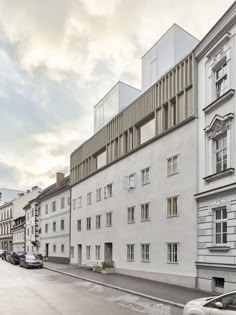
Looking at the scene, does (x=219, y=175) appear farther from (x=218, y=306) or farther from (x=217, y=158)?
(x=218, y=306)

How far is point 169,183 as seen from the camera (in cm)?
2394

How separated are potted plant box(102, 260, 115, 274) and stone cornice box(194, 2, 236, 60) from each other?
1727cm

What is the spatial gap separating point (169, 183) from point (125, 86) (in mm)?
14160

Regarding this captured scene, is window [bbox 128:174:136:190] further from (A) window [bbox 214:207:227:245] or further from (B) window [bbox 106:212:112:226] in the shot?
(A) window [bbox 214:207:227:245]

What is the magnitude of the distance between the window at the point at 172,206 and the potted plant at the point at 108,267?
30.8 ft

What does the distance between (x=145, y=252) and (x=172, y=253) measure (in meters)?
3.69

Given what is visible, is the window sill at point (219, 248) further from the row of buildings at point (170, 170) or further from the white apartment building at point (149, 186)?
the white apartment building at point (149, 186)

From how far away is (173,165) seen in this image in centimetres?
2377

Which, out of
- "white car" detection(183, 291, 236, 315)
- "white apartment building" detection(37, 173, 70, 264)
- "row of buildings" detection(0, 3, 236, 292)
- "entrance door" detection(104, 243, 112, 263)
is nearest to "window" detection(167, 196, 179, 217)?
"row of buildings" detection(0, 3, 236, 292)

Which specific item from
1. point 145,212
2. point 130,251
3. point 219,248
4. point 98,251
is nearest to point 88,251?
point 98,251

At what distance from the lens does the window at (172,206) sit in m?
23.2

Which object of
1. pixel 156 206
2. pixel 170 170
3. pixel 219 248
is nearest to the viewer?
pixel 219 248

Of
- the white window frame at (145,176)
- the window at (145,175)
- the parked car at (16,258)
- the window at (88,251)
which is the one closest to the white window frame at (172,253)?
the white window frame at (145,176)

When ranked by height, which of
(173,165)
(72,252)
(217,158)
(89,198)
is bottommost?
(72,252)
